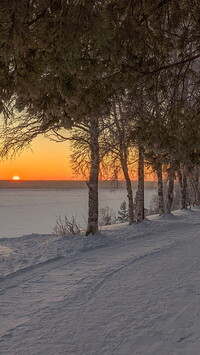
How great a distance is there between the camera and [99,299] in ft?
20.6

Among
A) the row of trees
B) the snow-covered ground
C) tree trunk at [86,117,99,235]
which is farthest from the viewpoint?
tree trunk at [86,117,99,235]

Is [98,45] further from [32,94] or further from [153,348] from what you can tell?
[153,348]

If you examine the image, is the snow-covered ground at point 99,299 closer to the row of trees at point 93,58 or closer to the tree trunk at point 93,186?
the tree trunk at point 93,186

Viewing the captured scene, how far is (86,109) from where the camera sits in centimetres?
661

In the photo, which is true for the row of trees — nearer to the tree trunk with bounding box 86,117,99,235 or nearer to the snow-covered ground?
the snow-covered ground

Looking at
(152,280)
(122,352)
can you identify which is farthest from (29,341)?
(152,280)

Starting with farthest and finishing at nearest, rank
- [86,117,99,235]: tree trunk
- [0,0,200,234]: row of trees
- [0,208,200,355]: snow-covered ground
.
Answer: [86,117,99,235]: tree trunk
[0,208,200,355]: snow-covered ground
[0,0,200,234]: row of trees

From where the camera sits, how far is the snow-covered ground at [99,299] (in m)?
4.63

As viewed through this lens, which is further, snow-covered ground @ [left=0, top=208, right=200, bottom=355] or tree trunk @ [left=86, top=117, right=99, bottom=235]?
tree trunk @ [left=86, top=117, right=99, bottom=235]

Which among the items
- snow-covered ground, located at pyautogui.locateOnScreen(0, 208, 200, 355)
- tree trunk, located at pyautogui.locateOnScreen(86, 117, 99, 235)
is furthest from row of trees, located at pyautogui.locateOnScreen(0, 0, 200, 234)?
tree trunk, located at pyautogui.locateOnScreen(86, 117, 99, 235)

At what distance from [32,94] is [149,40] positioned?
9.23ft

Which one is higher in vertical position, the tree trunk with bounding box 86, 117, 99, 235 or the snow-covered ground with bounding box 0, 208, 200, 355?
the tree trunk with bounding box 86, 117, 99, 235

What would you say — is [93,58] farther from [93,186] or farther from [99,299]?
[93,186]

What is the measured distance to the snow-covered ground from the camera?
4.63 metres
